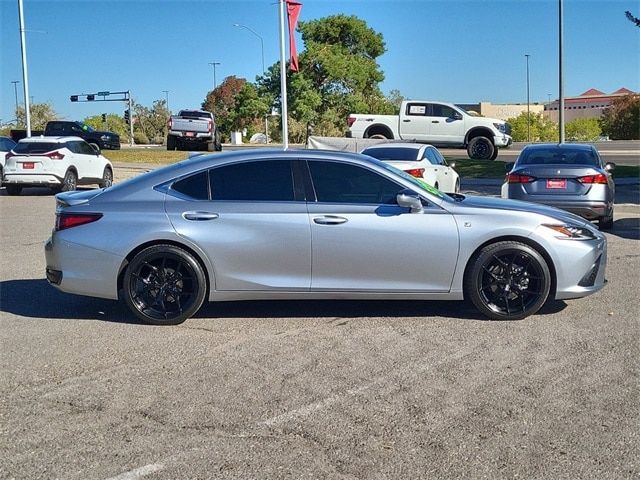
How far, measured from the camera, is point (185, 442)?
4238 millimetres

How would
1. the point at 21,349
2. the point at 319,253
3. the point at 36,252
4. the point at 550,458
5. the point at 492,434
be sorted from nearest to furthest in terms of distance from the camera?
the point at 550,458 → the point at 492,434 → the point at 21,349 → the point at 319,253 → the point at 36,252

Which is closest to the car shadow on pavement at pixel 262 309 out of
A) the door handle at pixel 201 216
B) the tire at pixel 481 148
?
the door handle at pixel 201 216

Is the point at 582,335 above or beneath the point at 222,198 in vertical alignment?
beneath

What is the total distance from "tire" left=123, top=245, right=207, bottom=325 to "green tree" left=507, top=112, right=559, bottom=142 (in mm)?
82084

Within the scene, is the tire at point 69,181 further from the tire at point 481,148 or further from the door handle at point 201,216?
the tire at point 481,148

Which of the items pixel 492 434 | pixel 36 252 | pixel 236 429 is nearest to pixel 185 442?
pixel 236 429

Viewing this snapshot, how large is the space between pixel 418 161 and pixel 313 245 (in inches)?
339

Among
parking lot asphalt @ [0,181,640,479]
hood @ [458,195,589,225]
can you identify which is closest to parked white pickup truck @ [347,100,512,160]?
parking lot asphalt @ [0,181,640,479]

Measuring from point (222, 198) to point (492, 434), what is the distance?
11.1 ft

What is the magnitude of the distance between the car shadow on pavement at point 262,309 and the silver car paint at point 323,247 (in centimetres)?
41

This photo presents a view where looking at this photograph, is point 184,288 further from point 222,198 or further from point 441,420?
point 441,420

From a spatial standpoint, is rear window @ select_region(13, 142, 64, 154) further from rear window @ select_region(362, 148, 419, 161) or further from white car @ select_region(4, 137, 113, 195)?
rear window @ select_region(362, 148, 419, 161)

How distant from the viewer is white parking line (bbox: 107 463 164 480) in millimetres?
3816

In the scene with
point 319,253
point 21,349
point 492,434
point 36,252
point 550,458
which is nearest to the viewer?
point 550,458
